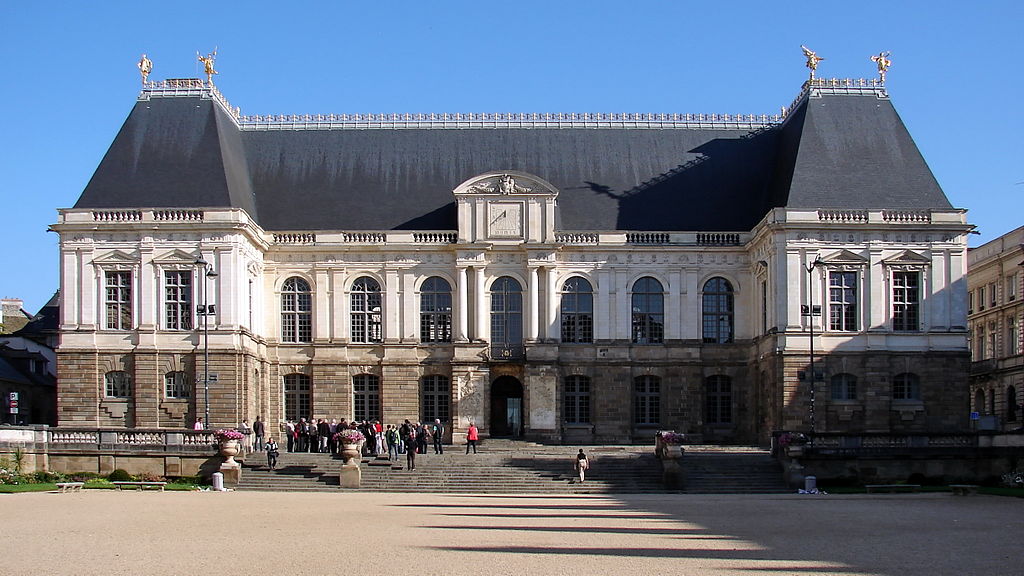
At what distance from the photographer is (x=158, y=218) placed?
2066 inches

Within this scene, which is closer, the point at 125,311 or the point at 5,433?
the point at 5,433

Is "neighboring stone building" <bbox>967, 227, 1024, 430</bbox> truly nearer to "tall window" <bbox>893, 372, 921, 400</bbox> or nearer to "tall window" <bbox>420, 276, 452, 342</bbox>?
"tall window" <bbox>893, 372, 921, 400</bbox>

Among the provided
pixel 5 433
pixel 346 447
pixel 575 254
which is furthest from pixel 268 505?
pixel 575 254

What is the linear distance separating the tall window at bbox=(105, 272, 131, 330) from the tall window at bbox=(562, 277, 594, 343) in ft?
60.6

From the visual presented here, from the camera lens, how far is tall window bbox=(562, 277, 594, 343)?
2238 inches

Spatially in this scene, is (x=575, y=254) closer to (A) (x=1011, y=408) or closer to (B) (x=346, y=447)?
(B) (x=346, y=447)

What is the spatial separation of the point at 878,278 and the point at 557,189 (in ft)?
47.6

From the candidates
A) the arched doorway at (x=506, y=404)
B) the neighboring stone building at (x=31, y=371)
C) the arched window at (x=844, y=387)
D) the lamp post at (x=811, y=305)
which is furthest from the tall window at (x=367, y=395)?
the arched window at (x=844, y=387)

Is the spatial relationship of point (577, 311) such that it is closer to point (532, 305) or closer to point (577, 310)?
point (577, 310)

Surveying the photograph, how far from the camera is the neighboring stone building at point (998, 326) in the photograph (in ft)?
210

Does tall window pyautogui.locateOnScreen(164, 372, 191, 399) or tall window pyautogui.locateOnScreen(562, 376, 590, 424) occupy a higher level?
tall window pyautogui.locateOnScreen(164, 372, 191, 399)

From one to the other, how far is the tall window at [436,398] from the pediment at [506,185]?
835cm

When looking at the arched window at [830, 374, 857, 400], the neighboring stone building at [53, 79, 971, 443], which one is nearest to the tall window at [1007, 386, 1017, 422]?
the neighboring stone building at [53, 79, 971, 443]

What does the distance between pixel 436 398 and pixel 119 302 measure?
14019mm
